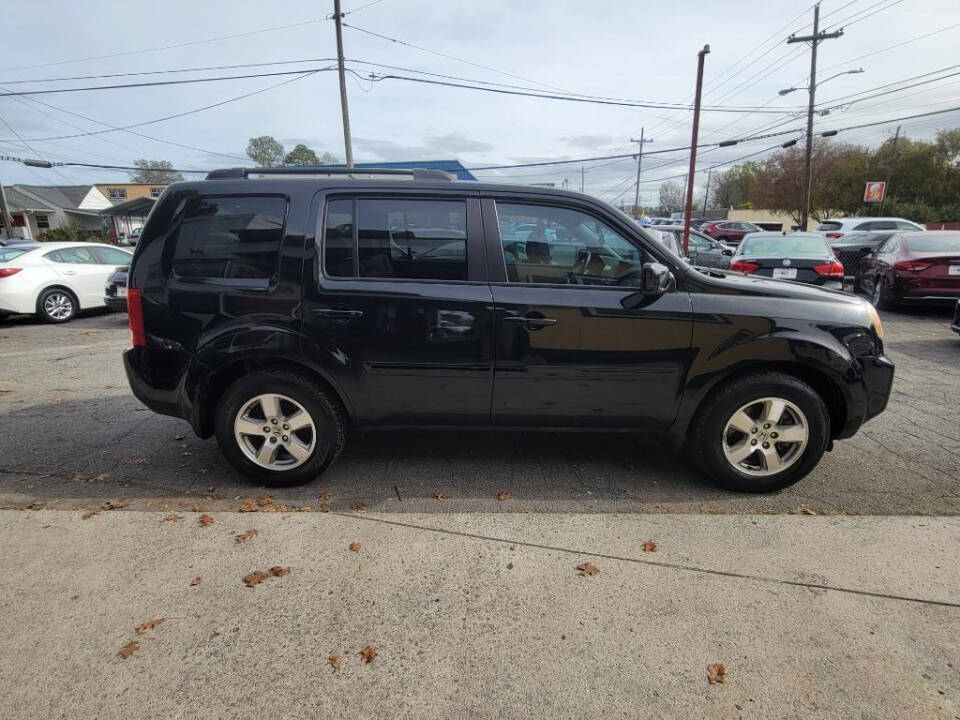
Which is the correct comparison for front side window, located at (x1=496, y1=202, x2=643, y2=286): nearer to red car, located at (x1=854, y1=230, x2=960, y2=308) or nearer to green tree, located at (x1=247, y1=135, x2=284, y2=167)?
red car, located at (x1=854, y1=230, x2=960, y2=308)

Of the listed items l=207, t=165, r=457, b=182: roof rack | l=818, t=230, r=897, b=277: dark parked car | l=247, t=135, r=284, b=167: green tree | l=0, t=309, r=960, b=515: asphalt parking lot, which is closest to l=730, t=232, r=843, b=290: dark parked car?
l=0, t=309, r=960, b=515: asphalt parking lot

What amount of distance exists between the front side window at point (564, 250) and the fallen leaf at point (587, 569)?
1.58 metres

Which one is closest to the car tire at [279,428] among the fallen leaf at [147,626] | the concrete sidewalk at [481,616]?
the concrete sidewalk at [481,616]

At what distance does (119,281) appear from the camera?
9.84 m

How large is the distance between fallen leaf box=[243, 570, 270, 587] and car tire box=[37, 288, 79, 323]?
33.0 ft

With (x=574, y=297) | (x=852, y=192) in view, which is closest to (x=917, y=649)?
(x=574, y=297)

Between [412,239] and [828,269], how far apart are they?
865 centimetres

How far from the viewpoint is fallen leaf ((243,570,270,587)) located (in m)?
2.60

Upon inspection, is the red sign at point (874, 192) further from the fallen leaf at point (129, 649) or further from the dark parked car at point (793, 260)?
the fallen leaf at point (129, 649)

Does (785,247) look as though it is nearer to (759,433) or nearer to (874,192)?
(759,433)

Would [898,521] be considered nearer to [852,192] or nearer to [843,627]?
[843,627]

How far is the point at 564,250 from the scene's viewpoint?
3348 mm

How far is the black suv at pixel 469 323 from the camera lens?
129 inches

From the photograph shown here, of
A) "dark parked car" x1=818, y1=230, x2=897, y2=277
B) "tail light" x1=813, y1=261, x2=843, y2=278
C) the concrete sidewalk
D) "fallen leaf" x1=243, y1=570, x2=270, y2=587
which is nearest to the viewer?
the concrete sidewalk
